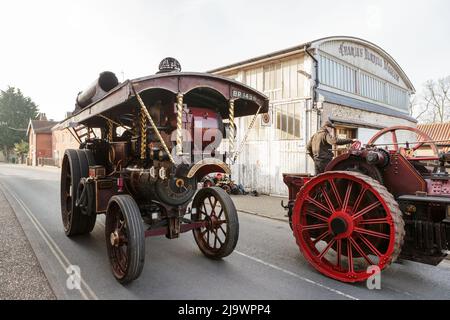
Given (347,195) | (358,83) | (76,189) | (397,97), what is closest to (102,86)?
(76,189)

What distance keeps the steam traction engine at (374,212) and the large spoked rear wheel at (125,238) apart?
2.06 metres

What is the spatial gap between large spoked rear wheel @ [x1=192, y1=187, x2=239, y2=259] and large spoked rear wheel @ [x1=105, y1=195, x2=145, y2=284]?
1.27m

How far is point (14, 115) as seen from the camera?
59.9m

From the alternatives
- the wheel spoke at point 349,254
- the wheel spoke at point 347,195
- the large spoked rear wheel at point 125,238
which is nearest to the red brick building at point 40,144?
the large spoked rear wheel at point 125,238

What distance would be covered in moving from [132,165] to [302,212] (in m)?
2.61

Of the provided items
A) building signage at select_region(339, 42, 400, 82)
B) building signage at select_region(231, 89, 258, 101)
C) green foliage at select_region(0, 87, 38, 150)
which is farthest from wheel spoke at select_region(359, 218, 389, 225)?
green foliage at select_region(0, 87, 38, 150)

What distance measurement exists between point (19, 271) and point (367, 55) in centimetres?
1440

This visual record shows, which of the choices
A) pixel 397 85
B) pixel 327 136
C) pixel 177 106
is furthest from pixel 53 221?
pixel 397 85

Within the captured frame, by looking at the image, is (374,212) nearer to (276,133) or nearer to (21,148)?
(276,133)

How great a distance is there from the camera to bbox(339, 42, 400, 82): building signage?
489 inches

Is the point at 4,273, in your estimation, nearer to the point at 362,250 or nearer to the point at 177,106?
the point at 177,106

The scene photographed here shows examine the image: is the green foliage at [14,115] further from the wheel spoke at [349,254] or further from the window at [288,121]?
the wheel spoke at [349,254]

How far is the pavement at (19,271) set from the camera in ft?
11.0

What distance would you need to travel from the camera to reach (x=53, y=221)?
7004mm
